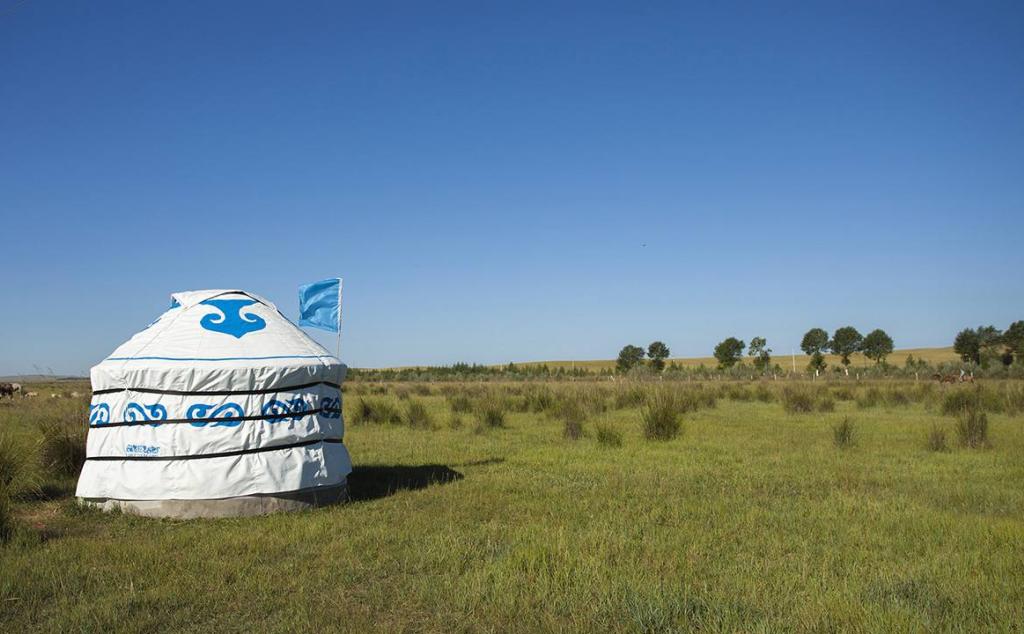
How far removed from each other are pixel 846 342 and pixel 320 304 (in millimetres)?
77949

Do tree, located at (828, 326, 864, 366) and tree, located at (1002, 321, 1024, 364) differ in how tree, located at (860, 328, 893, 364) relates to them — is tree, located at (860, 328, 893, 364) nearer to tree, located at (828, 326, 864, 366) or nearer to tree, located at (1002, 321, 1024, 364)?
tree, located at (828, 326, 864, 366)

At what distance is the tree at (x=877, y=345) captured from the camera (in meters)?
75.8

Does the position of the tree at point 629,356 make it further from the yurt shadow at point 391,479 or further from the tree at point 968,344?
the yurt shadow at point 391,479

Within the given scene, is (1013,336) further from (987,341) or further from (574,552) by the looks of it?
(574,552)

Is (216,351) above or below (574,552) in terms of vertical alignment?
above

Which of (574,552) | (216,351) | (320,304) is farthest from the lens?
(320,304)

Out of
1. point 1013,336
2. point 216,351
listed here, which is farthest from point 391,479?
point 1013,336

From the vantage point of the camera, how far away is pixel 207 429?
780 cm

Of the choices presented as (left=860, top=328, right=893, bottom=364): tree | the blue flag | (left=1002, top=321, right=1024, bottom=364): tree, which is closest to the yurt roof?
the blue flag

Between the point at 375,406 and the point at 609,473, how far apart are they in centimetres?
1079

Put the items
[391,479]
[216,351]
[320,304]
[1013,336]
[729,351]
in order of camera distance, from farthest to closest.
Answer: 1. [729,351]
2. [1013,336]
3. [320,304]
4. [391,479]
5. [216,351]

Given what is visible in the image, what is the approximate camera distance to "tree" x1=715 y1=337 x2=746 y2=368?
75.1 m

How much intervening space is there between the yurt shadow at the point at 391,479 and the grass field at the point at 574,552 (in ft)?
0.20

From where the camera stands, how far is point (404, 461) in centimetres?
1176
